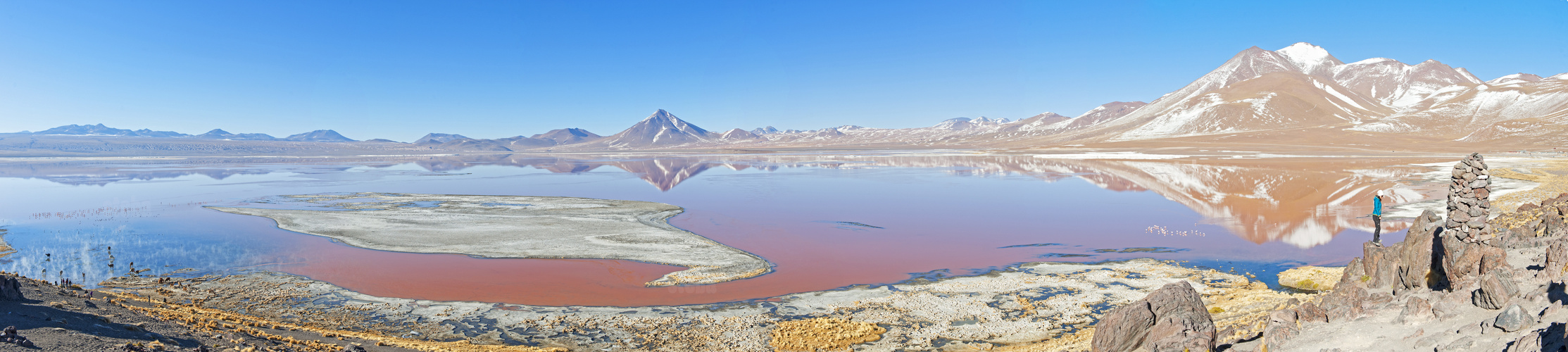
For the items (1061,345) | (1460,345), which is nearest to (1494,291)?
(1460,345)

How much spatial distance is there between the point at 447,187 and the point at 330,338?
44.5m

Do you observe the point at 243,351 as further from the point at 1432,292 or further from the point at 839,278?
the point at 1432,292

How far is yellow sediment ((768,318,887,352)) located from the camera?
465 inches

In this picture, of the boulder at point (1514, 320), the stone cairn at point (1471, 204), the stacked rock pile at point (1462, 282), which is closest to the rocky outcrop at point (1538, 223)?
the stacked rock pile at point (1462, 282)

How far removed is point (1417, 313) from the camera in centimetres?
775

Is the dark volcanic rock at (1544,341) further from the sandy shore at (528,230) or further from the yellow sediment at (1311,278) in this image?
the sandy shore at (528,230)

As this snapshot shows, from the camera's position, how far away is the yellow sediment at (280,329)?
11.4 m

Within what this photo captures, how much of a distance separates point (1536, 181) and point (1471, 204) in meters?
39.4

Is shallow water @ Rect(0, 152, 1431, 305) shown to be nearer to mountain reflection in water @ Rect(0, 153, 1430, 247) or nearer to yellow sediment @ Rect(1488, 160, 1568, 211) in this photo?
mountain reflection in water @ Rect(0, 153, 1430, 247)

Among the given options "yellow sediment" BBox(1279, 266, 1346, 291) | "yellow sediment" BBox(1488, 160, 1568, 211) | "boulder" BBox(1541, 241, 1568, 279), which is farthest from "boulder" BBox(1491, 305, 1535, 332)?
"yellow sediment" BBox(1488, 160, 1568, 211)

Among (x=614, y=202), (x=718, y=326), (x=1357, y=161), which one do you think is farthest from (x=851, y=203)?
(x=1357, y=161)

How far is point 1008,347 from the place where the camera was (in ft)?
37.8

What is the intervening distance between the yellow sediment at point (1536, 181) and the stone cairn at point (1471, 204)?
16345 millimetres

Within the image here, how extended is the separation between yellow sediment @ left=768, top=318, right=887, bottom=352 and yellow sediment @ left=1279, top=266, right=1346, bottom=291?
33.7 ft
